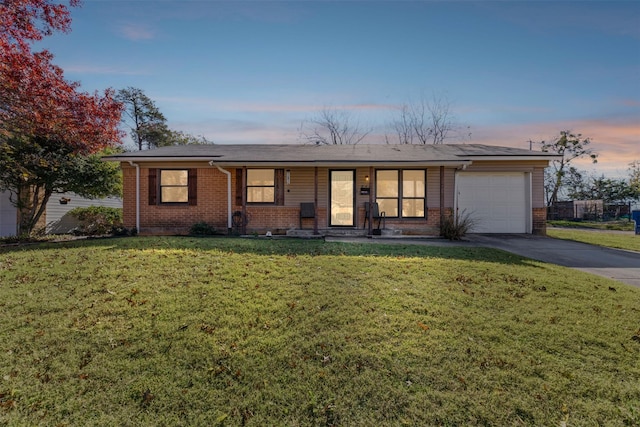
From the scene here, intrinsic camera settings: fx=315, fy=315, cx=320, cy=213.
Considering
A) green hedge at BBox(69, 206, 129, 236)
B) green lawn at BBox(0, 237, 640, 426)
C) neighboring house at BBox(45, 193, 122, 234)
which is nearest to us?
green lawn at BBox(0, 237, 640, 426)

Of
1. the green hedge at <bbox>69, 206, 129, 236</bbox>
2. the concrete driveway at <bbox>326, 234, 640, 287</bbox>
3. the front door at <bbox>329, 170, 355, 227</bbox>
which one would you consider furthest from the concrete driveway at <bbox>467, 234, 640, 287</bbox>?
the green hedge at <bbox>69, 206, 129, 236</bbox>

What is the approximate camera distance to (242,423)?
249 cm

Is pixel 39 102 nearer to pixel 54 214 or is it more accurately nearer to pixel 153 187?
pixel 153 187

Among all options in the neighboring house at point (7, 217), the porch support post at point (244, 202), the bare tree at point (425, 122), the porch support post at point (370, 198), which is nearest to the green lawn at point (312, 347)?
the porch support post at point (370, 198)

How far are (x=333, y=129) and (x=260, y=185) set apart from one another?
1701 centimetres

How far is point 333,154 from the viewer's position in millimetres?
12469

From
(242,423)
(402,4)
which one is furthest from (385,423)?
(402,4)

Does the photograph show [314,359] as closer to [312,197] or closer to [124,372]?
[124,372]

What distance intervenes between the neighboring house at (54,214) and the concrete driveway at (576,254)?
15.2m

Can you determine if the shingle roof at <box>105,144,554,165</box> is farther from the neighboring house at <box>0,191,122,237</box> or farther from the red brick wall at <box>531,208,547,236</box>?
the neighboring house at <box>0,191,122,237</box>

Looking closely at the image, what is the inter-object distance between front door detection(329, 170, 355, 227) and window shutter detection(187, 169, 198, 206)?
5.12 m

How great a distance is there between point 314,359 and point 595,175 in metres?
35.0

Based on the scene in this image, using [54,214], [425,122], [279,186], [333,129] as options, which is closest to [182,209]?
[279,186]

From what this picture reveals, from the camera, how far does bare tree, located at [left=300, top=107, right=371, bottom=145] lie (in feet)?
88.8
